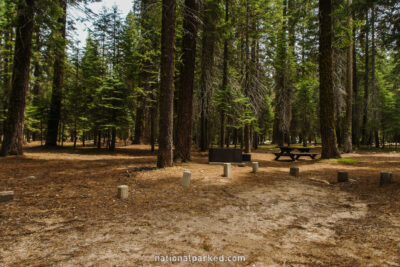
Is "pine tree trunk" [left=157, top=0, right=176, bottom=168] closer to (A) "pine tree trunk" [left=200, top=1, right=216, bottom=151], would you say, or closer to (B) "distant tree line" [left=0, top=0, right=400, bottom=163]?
(B) "distant tree line" [left=0, top=0, right=400, bottom=163]

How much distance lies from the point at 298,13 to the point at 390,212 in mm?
12899

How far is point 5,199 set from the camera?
4566 mm

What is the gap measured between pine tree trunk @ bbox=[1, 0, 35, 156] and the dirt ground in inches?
204

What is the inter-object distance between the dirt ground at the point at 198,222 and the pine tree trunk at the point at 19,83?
518 centimetres

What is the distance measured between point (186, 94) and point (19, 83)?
28.2ft

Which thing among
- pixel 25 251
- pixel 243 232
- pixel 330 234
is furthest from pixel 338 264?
pixel 25 251

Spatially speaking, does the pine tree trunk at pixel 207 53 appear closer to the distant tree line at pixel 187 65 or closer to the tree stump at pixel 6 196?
the distant tree line at pixel 187 65

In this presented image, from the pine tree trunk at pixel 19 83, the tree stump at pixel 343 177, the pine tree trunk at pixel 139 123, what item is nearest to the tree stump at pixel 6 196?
the pine tree trunk at pixel 19 83

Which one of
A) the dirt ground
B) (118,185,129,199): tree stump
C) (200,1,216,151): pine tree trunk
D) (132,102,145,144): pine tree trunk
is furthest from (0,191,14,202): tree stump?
(132,102,145,144): pine tree trunk

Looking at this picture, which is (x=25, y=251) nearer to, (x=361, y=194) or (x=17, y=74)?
(x=361, y=194)

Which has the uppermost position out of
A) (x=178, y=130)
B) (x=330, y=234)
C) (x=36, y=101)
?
(x=36, y=101)

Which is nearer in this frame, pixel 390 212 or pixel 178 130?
pixel 390 212

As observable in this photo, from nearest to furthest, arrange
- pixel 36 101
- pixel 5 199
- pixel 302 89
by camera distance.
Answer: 1. pixel 5 199
2. pixel 36 101
3. pixel 302 89

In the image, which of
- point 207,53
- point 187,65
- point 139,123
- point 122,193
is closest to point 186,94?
point 187,65
